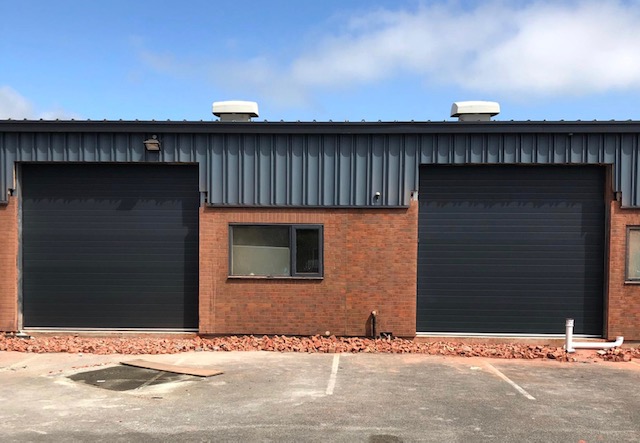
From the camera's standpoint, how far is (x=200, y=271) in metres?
11.6

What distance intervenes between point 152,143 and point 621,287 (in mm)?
10972

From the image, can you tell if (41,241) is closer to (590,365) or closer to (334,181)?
(334,181)

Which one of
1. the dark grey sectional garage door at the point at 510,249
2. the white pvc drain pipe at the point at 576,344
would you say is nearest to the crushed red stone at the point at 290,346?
the white pvc drain pipe at the point at 576,344

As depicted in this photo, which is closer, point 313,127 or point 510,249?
point 313,127

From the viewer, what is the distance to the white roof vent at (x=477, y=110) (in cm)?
1218

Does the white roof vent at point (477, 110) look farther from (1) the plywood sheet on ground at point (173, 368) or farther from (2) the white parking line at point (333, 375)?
(1) the plywood sheet on ground at point (173, 368)

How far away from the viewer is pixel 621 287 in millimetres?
11367

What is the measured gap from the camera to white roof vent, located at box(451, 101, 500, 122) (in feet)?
40.0

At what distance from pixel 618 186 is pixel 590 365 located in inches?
161

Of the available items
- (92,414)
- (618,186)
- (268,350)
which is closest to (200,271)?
(268,350)

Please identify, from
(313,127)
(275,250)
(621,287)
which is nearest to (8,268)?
(275,250)

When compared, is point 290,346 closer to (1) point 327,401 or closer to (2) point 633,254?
(1) point 327,401

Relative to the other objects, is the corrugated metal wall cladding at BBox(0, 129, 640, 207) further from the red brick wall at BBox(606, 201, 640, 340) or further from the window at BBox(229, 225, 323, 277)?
the red brick wall at BBox(606, 201, 640, 340)

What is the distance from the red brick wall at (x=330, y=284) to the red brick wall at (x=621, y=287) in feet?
14.4
